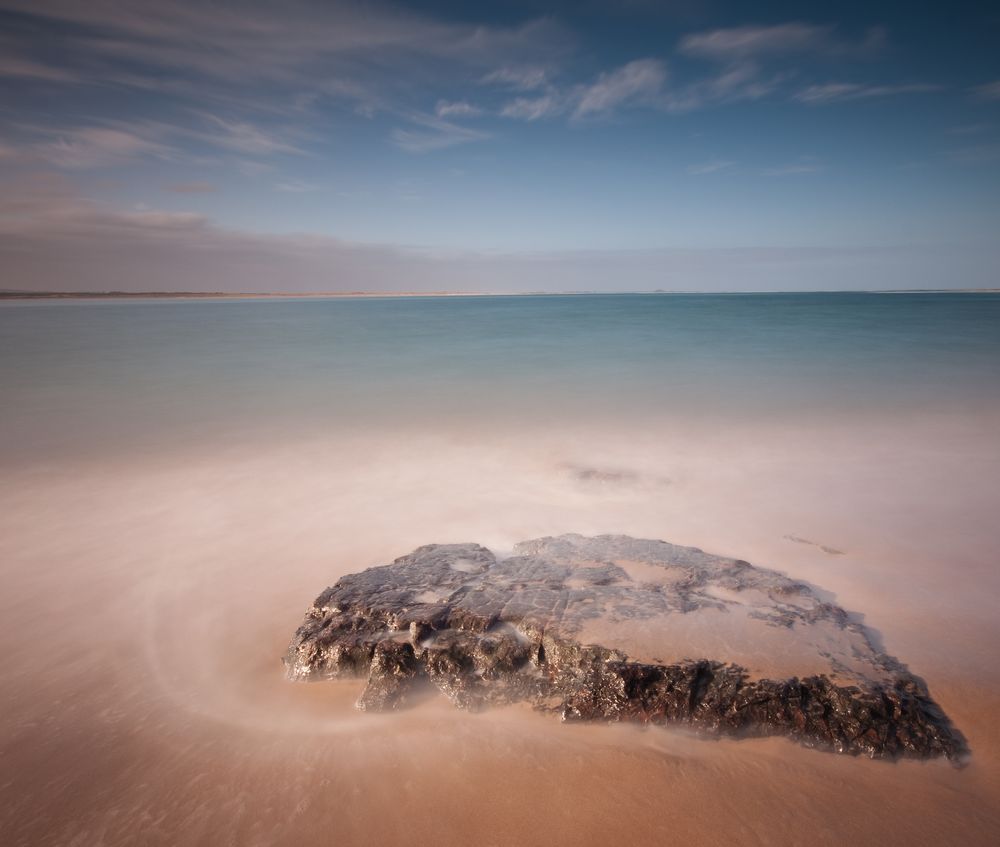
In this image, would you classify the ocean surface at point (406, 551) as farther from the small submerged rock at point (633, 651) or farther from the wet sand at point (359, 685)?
the small submerged rock at point (633, 651)

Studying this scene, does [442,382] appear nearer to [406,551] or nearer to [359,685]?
[406,551]

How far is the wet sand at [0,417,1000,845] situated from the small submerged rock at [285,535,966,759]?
14cm

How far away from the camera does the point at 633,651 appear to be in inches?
124

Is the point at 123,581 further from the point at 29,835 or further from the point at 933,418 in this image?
the point at 933,418

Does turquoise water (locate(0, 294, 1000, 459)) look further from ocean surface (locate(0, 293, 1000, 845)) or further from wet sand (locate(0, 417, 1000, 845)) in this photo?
wet sand (locate(0, 417, 1000, 845))

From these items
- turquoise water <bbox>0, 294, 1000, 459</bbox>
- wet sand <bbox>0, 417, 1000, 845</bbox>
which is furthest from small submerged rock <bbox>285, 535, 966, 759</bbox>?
turquoise water <bbox>0, 294, 1000, 459</bbox>

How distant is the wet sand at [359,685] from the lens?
2.54 meters

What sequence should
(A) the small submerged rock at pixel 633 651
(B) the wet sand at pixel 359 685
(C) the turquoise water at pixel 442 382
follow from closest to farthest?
1. (B) the wet sand at pixel 359 685
2. (A) the small submerged rock at pixel 633 651
3. (C) the turquoise water at pixel 442 382

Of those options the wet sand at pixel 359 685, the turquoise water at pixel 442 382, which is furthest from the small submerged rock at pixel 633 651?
the turquoise water at pixel 442 382

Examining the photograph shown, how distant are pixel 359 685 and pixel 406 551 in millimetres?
1866

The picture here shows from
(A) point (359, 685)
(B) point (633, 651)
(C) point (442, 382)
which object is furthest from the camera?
(C) point (442, 382)

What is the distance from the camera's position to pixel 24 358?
19328 mm

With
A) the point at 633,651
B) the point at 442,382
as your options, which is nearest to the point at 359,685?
the point at 633,651

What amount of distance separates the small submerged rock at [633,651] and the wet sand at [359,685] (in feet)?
0.45
